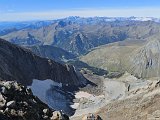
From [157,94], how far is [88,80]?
8850 cm

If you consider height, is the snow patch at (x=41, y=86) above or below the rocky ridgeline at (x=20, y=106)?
below

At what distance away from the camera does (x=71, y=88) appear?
494ft

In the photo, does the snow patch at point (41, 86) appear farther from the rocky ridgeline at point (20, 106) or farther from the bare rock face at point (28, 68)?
the rocky ridgeline at point (20, 106)

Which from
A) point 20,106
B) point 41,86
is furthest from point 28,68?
point 20,106

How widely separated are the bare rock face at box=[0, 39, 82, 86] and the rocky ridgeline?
84437mm

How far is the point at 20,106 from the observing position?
105 ft

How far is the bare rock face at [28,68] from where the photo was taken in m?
133

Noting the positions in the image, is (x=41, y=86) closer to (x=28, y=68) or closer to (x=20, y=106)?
(x=28, y=68)

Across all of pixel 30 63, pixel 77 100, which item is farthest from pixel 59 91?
pixel 30 63

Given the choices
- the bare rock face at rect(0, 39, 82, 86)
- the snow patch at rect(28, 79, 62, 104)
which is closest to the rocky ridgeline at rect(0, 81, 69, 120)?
the bare rock face at rect(0, 39, 82, 86)

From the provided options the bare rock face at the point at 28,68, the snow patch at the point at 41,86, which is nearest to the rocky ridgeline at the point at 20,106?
the bare rock face at the point at 28,68

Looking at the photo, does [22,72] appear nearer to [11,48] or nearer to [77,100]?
[11,48]

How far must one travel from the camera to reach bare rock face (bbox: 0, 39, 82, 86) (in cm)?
13262

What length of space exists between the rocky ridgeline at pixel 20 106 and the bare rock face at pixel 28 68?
84437 mm
